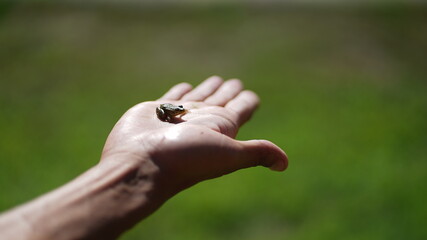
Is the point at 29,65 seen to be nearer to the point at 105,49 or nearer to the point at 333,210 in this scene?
the point at 105,49

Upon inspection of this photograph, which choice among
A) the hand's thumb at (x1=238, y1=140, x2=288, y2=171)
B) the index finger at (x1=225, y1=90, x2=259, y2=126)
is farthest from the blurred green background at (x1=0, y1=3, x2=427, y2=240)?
the hand's thumb at (x1=238, y1=140, x2=288, y2=171)

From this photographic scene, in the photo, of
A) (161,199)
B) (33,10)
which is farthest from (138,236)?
(33,10)

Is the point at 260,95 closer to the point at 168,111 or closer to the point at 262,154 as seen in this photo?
the point at 168,111

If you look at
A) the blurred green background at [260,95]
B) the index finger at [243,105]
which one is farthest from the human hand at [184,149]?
the blurred green background at [260,95]

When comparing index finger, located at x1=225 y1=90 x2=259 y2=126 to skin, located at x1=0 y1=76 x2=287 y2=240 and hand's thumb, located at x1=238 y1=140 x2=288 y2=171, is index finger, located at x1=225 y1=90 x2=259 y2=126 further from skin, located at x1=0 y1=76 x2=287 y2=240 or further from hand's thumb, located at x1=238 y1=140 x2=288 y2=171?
hand's thumb, located at x1=238 y1=140 x2=288 y2=171

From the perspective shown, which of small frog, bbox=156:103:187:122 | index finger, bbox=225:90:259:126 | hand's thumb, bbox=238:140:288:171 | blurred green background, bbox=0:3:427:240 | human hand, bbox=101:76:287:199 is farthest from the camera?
blurred green background, bbox=0:3:427:240

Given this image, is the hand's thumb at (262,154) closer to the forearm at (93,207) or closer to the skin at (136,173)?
the skin at (136,173)
